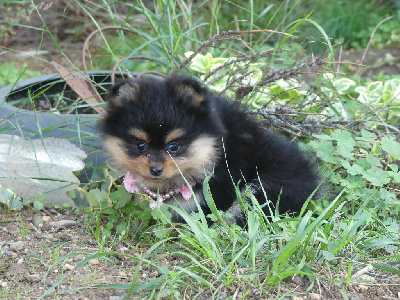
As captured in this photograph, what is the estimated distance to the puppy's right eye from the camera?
349 centimetres

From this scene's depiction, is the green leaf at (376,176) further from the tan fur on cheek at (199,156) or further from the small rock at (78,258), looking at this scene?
the small rock at (78,258)

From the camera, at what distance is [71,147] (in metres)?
4.13

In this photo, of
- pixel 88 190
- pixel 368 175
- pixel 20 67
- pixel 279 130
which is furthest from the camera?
pixel 20 67

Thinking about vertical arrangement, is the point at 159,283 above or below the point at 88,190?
above

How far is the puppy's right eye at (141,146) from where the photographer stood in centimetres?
349

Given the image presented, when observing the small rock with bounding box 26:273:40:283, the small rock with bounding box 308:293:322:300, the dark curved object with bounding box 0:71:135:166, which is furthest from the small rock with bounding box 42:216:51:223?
the small rock with bounding box 308:293:322:300

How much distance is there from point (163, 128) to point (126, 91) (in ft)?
1.10

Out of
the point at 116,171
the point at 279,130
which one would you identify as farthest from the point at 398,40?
the point at 116,171

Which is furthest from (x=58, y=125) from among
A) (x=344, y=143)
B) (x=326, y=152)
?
(x=344, y=143)

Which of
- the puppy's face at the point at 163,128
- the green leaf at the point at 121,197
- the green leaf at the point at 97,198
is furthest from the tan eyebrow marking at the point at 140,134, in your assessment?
the green leaf at the point at 97,198

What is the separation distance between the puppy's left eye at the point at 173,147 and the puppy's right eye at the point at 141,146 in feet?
0.49

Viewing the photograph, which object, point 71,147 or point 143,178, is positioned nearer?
point 143,178

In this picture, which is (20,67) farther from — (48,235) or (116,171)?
(48,235)

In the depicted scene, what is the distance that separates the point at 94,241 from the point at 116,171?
0.71 m
